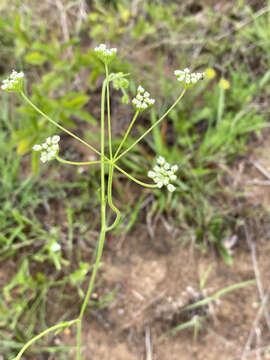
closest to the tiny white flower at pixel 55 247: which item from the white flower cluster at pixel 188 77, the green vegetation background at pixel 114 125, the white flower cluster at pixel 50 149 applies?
the green vegetation background at pixel 114 125

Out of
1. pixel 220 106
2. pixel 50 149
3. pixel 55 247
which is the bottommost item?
pixel 55 247

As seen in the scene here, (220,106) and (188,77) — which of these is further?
(220,106)

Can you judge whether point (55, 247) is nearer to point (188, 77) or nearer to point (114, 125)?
point (114, 125)

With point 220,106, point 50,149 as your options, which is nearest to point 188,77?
point 50,149

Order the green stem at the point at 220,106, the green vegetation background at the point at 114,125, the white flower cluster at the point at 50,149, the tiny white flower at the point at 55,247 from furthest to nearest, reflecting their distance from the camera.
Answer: the green stem at the point at 220,106
the green vegetation background at the point at 114,125
the tiny white flower at the point at 55,247
the white flower cluster at the point at 50,149

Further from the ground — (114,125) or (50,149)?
(114,125)

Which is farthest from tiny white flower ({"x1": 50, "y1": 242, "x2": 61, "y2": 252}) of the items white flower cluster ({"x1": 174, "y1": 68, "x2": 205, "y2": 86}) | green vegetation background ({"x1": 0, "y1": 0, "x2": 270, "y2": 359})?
white flower cluster ({"x1": 174, "y1": 68, "x2": 205, "y2": 86})

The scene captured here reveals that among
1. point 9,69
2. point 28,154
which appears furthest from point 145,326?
point 9,69

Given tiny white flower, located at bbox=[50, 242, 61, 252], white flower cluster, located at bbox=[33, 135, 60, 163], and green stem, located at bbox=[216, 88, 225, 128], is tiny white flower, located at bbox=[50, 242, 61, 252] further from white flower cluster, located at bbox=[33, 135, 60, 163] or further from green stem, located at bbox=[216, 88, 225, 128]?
green stem, located at bbox=[216, 88, 225, 128]

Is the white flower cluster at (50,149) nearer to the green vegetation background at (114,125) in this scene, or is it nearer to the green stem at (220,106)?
the green vegetation background at (114,125)

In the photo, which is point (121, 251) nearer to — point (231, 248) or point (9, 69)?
point (231, 248)

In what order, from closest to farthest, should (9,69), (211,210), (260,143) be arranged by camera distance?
(211,210) → (260,143) → (9,69)
